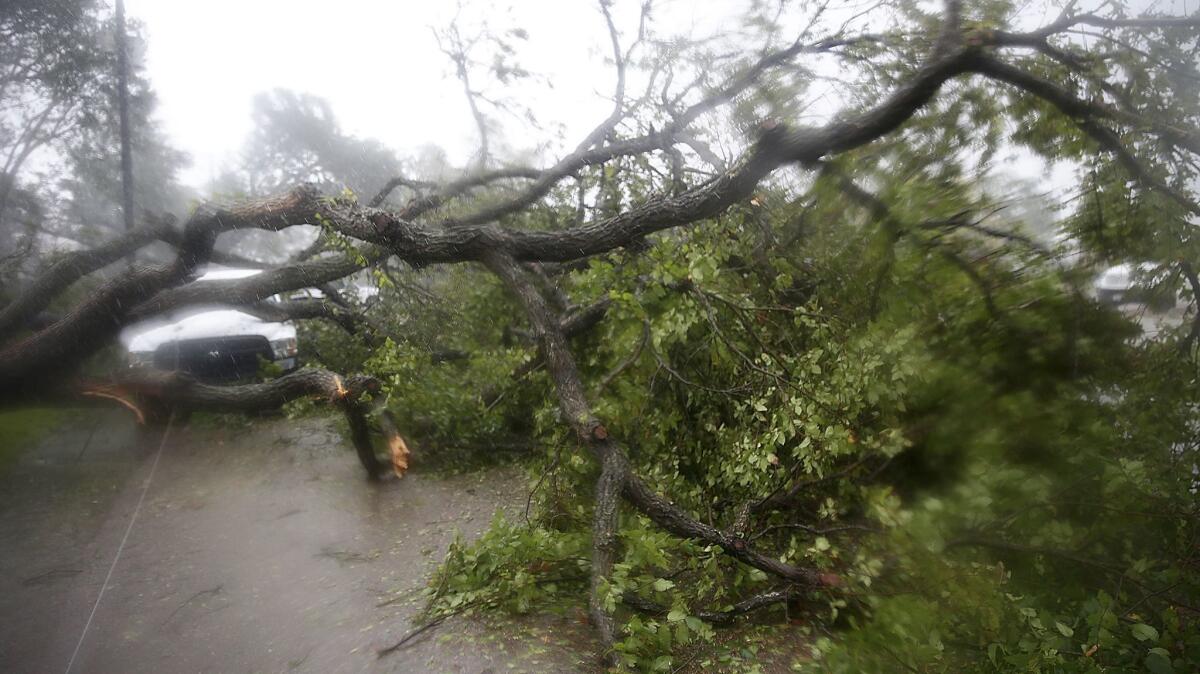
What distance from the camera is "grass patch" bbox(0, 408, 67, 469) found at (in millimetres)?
2729

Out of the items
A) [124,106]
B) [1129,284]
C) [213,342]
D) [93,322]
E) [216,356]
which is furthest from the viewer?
[216,356]

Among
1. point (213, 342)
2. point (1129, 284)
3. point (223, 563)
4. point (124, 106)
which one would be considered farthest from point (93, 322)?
point (1129, 284)

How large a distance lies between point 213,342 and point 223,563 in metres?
1.66

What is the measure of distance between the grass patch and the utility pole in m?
1.17

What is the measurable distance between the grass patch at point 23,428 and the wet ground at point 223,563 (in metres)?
0.06

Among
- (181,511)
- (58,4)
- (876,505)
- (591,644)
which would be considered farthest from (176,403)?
(876,505)

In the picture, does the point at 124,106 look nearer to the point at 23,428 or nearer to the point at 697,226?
the point at 23,428

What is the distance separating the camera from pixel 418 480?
18.0 ft

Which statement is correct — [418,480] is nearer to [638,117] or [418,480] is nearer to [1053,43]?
[638,117]

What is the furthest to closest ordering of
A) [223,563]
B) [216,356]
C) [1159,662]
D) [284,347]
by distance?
[284,347] < [216,356] < [223,563] < [1159,662]

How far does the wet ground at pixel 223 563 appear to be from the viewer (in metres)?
2.61

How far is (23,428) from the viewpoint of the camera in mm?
2949

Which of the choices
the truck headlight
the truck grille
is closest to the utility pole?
the truck grille

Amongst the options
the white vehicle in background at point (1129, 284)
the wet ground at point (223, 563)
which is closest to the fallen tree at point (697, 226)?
the white vehicle in background at point (1129, 284)
